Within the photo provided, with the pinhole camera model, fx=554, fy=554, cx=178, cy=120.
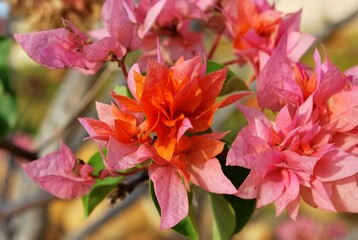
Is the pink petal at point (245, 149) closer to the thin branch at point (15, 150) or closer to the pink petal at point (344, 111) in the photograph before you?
the pink petal at point (344, 111)

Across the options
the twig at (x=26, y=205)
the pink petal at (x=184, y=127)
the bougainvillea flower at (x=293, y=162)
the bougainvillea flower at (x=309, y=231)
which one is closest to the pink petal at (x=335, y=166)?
the bougainvillea flower at (x=293, y=162)

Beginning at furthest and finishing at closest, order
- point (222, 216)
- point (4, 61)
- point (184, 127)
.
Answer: point (4, 61) < point (222, 216) < point (184, 127)

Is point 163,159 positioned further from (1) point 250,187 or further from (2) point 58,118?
(2) point 58,118

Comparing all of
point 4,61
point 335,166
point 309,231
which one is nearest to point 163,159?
point 335,166

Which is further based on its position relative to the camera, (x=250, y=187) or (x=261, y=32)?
(x=261, y=32)

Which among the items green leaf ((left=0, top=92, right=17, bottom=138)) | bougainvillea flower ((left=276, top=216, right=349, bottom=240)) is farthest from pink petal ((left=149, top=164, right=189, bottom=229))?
bougainvillea flower ((left=276, top=216, right=349, bottom=240))

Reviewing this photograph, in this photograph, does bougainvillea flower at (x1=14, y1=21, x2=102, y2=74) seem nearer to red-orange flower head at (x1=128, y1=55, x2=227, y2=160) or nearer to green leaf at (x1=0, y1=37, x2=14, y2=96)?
red-orange flower head at (x1=128, y1=55, x2=227, y2=160)

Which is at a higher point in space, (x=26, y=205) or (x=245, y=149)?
(x=245, y=149)
